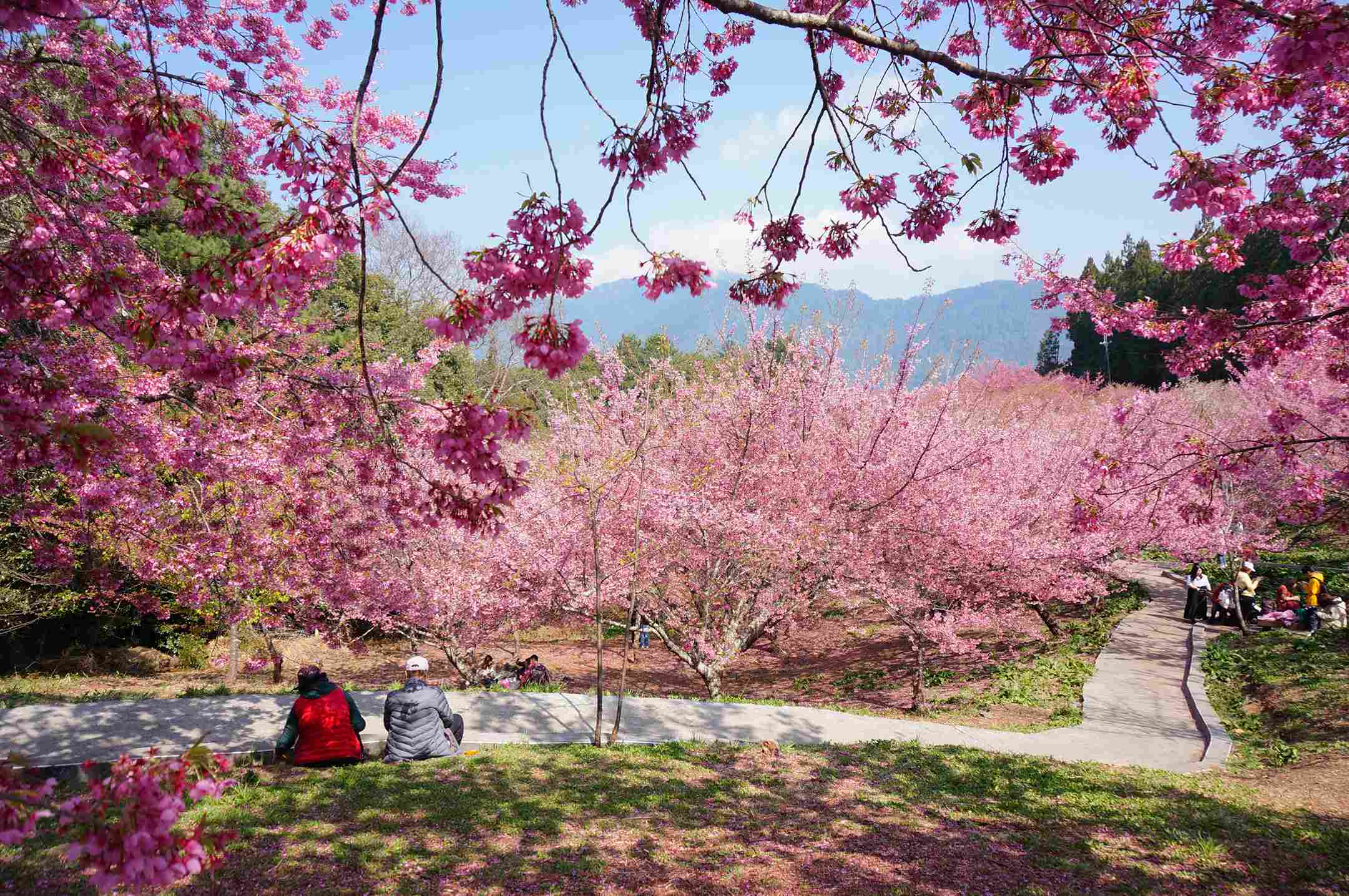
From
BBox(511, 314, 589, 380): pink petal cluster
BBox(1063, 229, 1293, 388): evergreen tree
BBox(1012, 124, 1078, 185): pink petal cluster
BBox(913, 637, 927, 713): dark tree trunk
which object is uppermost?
BBox(1063, 229, 1293, 388): evergreen tree

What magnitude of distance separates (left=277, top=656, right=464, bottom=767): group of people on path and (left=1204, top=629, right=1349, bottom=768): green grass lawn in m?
9.26

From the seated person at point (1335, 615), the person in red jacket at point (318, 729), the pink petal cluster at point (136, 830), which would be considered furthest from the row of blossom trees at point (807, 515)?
the pink petal cluster at point (136, 830)

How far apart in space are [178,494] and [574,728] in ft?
18.5

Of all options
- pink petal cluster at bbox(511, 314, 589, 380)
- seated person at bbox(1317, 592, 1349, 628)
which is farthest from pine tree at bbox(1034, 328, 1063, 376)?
pink petal cluster at bbox(511, 314, 589, 380)

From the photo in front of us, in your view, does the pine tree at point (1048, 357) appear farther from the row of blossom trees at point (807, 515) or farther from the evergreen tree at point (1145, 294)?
the row of blossom trees at point (807, 515)

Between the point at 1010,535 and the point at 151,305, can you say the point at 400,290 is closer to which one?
the point at 1010,535

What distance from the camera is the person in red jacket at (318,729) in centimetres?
624

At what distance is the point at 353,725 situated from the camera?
6.42 m

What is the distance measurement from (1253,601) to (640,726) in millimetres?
14509

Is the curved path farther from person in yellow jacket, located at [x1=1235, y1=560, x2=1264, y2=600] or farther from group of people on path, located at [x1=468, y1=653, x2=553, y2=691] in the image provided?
person in yellow jacket, located at [x1=1235, y1=560, x2=1264, y2=600]

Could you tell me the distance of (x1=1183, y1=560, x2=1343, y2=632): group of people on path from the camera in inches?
530

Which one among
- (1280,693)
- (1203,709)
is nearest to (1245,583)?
(1280,693)

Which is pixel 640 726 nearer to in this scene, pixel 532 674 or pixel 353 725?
pixel 353 725

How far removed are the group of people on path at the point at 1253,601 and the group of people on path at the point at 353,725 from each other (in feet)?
46.1
